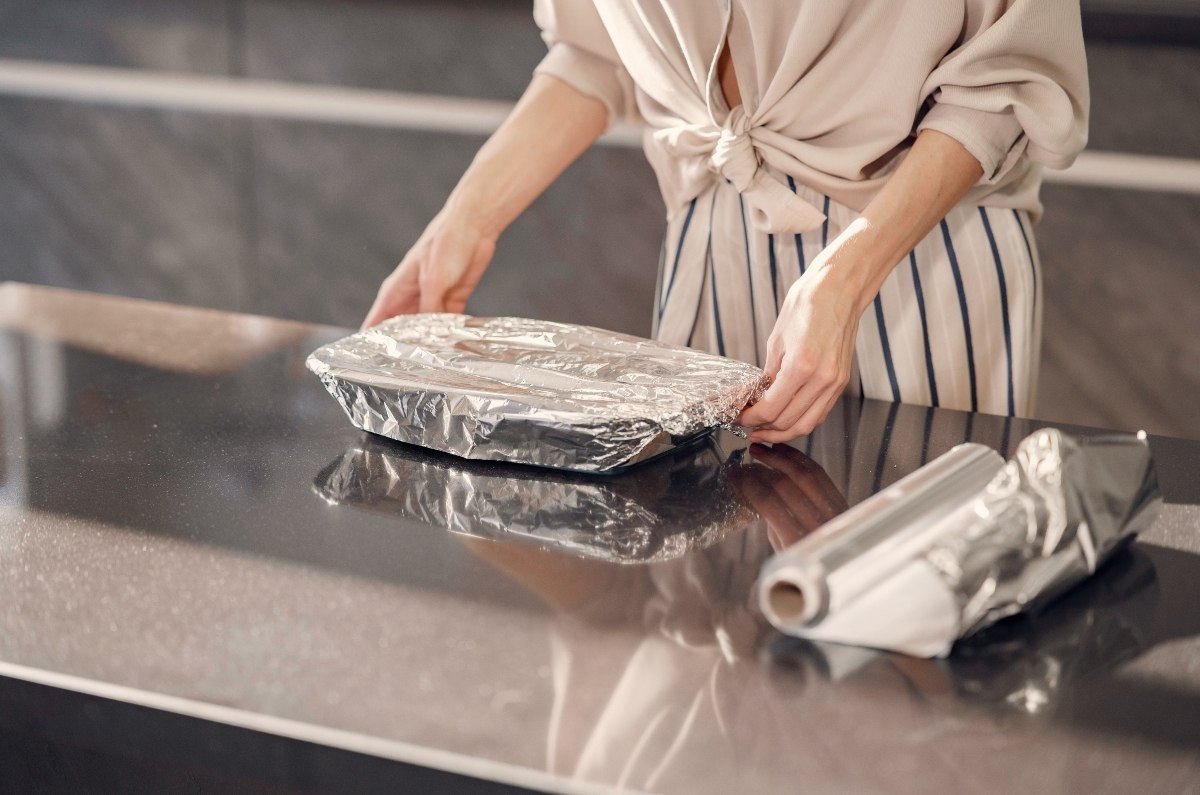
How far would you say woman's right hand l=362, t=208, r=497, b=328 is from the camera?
1.12 m

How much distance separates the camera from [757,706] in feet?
1.69

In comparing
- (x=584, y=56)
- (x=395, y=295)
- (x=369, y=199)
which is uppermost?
(x=584, y=56)

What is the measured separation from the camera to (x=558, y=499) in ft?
2.43

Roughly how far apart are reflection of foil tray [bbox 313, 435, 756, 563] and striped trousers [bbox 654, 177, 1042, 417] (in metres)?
0.35

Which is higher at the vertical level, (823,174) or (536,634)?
(823,174)

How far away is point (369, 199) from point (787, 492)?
187 cm

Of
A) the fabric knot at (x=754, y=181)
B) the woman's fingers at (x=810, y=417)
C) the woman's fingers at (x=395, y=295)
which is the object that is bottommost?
the woman's fingers at (x=395, y=295)

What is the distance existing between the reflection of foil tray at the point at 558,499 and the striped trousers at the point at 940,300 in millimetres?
349

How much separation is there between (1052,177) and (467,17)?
1.14 m

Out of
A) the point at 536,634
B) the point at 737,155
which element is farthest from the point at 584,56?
the point at 536,634

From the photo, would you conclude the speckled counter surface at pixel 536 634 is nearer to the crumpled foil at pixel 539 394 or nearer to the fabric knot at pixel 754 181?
the crumpled foil at pixel 539 394

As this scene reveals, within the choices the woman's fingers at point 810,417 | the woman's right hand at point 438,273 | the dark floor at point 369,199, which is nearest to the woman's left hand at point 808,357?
the woman's fingers at point 810,417

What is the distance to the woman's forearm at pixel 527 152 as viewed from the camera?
117 cm

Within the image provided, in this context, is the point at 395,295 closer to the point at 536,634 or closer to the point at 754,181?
the point at 754,181
